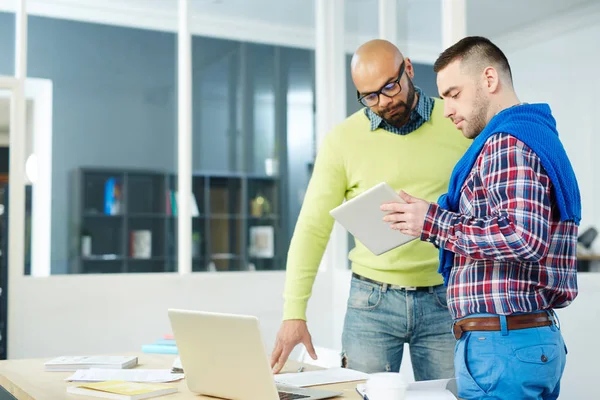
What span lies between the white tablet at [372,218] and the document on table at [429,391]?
0.38 m

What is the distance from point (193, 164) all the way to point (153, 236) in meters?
0.53

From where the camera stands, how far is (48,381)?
2.05 meters

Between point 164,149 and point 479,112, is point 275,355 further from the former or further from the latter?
point 164,149

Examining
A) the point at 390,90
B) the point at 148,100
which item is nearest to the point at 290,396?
the point at 390,90

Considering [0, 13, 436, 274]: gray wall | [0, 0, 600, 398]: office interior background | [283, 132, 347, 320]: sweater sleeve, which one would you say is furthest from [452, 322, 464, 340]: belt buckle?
[0, 13, 436, 274]: gray wall

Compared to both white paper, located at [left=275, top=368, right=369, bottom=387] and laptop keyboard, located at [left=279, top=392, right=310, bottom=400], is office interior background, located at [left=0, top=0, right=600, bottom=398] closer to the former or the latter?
white paper, located at [left=275, top=368, right=369, bottom=387]

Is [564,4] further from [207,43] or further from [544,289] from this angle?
[207,43]

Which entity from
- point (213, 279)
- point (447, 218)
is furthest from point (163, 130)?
point (447, 218)

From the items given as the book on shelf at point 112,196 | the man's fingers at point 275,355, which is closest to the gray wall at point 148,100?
the book on shelf at point 112,196

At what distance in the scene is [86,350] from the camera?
4.45 meters

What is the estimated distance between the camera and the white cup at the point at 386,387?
141 cm

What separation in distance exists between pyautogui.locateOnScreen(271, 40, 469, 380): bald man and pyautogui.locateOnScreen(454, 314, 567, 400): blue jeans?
560 mm

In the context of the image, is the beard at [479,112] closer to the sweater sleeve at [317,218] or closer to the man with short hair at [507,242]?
Answer: the man with short hair at [507,242]

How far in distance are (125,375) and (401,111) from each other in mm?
1133
